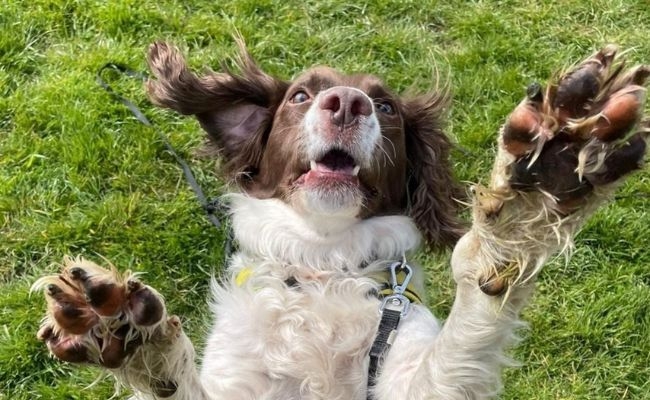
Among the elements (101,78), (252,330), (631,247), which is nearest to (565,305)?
(631,247)

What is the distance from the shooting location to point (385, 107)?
4109mm

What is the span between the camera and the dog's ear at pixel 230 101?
4.28 meters

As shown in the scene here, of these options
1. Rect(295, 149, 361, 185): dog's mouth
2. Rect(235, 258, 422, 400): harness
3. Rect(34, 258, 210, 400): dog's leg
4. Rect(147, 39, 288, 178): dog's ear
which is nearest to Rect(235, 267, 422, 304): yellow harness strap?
Rect(235, 258, 422, 400): harness

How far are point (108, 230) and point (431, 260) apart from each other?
1.85 meters

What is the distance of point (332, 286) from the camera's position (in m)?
3.77

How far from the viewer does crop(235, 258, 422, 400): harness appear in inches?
135

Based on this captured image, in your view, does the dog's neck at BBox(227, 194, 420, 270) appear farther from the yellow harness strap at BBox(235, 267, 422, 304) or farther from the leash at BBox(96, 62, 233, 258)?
the leash at BBox(96, 62, 233, 258)

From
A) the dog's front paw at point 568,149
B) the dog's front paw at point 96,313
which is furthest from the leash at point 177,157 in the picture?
the dog's front paw at point 568,149

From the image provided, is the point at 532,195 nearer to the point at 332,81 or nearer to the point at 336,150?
the point at 336,150

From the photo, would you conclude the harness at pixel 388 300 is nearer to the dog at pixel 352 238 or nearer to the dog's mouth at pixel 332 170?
the dog at pixel 352 238

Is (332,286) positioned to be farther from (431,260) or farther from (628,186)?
(628,186)

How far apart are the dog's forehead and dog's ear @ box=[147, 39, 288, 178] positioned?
0.81ft

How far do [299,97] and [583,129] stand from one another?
6.45ft

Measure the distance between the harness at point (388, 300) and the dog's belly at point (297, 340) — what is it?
1.6 inches
